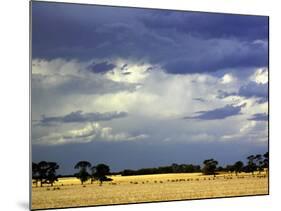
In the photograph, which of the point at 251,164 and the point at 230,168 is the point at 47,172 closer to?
the point at 230,168

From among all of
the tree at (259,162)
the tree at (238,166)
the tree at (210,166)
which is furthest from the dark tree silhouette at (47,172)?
the tree at (259,162)

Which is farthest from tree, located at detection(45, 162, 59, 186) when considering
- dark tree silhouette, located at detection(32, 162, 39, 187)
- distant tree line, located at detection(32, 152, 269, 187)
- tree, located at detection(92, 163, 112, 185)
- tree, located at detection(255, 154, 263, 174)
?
tree, located at detection(255, 154, 263, 174)

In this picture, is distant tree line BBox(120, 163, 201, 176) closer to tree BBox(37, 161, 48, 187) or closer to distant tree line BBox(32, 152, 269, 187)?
distant tree line BBox(32, 152, 269, 187)

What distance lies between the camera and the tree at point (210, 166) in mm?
6848

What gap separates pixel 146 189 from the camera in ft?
21.6

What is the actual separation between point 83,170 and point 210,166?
150 centimetres

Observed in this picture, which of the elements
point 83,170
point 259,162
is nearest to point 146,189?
point 83,170

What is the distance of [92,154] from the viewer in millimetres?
6320

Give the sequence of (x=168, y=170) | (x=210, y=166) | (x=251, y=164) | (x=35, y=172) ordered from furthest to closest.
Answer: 1. (x=251, y=164)
2. (x=210, y=166)
3. (x=168, y=170)
4. (x=35, y=172)

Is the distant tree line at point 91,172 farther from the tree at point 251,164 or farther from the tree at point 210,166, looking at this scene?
the tree at point 251,164

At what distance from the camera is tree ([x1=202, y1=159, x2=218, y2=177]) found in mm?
6848

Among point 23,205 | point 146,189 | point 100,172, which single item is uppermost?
point 100,172
